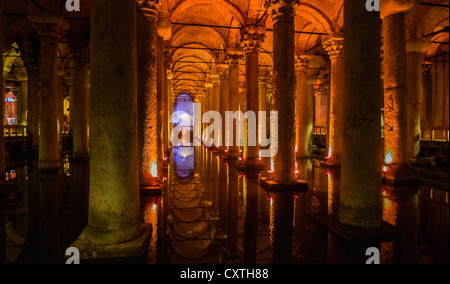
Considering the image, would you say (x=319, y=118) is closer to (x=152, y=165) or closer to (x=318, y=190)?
(x=318, y=190)

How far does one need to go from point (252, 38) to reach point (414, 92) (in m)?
7.32

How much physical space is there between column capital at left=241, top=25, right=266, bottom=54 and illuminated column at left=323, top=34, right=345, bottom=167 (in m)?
3.40

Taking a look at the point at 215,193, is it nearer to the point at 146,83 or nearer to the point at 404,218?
the point at 146,83

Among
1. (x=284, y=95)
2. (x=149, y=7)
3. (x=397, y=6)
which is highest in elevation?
(x=397, y=6)

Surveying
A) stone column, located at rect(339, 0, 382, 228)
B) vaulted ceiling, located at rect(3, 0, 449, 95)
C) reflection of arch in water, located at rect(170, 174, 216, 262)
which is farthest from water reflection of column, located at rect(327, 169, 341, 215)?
vaulted ceiling, located at rect(3, 0, 449, 95)

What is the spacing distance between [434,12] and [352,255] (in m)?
12.7

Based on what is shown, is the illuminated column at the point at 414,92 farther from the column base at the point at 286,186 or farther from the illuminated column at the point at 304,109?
the column base at the point at 286,186

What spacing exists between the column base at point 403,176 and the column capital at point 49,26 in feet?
42.7

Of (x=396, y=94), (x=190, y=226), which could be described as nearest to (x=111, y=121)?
(x=190, y=226)

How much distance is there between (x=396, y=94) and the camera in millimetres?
8719

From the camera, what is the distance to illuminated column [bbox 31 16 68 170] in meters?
10.7

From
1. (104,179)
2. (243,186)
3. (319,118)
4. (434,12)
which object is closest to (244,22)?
(243,186)

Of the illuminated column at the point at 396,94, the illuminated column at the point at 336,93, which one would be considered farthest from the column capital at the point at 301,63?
the illuminated column at the point at 396,94
